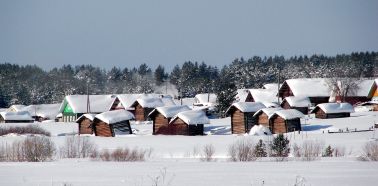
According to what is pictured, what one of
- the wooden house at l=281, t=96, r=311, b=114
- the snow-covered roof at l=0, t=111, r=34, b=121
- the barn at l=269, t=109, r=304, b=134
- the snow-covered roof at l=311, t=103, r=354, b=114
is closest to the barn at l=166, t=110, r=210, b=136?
the barn at l=269, t=109, r=304, b=134

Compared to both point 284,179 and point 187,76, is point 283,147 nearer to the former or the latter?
point 284,179

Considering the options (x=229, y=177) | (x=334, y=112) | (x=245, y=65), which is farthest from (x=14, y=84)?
(x=229, y=177)

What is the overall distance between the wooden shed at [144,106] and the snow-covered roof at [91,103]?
11668 millimetres

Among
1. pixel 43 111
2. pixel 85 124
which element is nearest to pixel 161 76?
pixel 43 111

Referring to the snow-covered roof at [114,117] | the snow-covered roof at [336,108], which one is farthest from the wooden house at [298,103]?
the snow-covered roof at [114,117]

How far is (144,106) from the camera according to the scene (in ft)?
224

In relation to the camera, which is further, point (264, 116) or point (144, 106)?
point (144, 106)

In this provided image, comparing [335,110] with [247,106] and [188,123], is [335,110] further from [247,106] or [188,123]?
[188,123]

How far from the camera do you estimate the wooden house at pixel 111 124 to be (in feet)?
153

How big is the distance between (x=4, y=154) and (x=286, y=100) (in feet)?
150

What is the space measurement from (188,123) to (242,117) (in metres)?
5.93

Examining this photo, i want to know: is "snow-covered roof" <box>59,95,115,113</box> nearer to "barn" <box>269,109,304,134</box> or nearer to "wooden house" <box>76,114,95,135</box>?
"wooden house" <box>76,114,95,135</box>

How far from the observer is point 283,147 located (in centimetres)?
2436

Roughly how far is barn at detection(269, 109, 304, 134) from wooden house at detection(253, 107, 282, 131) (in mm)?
711
